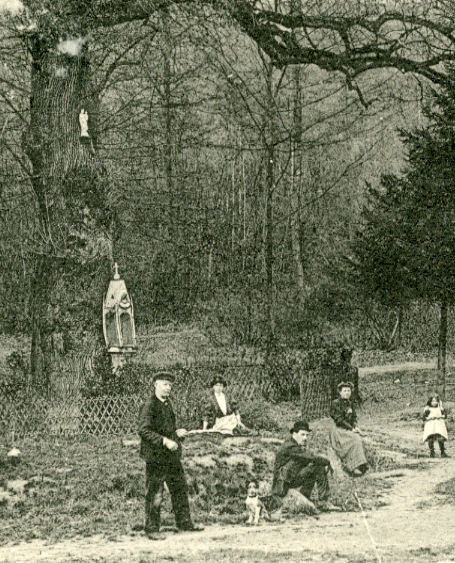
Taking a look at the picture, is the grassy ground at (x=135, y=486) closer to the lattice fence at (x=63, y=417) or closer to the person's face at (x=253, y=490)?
the person's face at (x=253, y=490)

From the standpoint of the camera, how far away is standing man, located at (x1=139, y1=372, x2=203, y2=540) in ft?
27.5

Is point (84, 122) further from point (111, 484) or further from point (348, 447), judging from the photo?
point (348, 447)

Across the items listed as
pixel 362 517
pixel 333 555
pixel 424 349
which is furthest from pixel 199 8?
pixel 424 349

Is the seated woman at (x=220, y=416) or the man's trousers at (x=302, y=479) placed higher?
the seated woman at (x=220, y=416)

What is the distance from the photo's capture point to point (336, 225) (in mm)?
39688

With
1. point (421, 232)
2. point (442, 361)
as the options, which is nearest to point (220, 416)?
point (421, 232)

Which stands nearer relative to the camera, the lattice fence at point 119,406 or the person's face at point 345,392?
the person's face at point 345,392

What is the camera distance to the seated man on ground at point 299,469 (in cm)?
962

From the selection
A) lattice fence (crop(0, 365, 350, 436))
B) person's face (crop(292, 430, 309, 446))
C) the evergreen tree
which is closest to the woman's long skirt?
person's face (crop(292, 430, 309, 446))

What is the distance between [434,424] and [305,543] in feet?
20.5

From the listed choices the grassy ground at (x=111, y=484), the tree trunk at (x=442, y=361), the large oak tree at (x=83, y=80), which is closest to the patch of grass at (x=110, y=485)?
the grassy ground at (x=111, y=484)

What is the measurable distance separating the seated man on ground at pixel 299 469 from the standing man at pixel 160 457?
52.1 inches

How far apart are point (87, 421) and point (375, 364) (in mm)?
15872

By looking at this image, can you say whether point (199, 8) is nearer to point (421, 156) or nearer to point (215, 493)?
point (215, 493)
